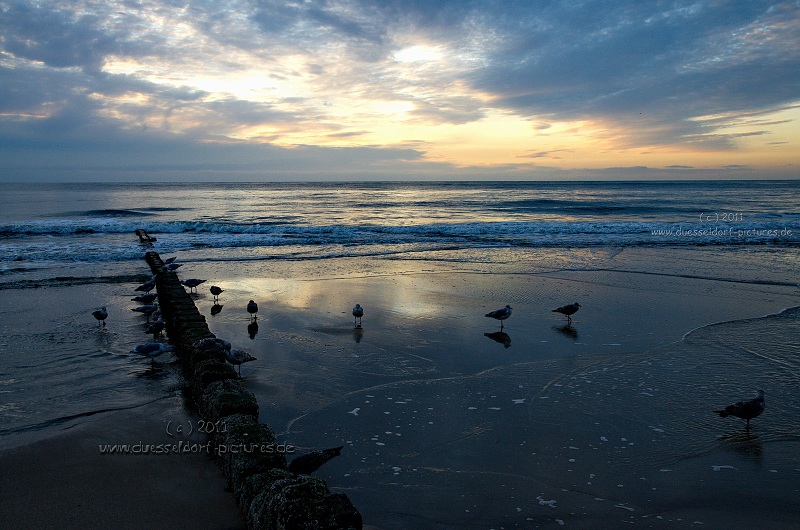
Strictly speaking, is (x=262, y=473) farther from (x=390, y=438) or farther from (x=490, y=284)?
A: (x=490, y=284)

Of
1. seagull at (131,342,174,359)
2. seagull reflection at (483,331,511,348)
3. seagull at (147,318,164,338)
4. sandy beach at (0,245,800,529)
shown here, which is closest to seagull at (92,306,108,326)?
sandy beach at (0,245,800,529)

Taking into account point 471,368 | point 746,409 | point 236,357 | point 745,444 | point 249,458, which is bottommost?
point 745,444

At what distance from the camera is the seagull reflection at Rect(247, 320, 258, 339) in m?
9.24

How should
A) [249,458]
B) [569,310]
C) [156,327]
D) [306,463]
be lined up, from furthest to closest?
[569,310] < [156,327] < [306,463] < [249,458]

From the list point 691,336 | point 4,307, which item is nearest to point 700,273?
point 691,336

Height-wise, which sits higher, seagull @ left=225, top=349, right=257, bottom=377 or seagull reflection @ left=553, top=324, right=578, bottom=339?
seagull @ left=225, top=349, right=257, bottom=377

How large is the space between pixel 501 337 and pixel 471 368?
1.78 meters

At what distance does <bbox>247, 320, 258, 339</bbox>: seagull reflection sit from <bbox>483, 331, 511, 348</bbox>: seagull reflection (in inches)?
167

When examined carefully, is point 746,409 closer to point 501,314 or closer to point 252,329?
point 501,314

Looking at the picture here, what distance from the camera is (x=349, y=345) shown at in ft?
28.1

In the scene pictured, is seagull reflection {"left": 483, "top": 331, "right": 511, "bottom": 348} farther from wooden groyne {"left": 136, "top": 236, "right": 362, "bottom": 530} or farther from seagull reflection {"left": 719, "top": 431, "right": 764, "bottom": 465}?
wooden groyne {"left": 136, "top": 236, "right": 362, "bottom": 530}

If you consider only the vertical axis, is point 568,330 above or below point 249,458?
below

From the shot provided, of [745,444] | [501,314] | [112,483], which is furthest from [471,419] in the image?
[501,314]

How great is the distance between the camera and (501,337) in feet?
29.9
